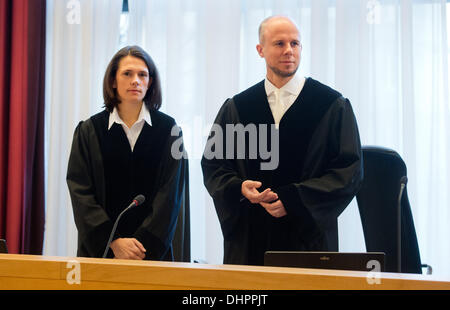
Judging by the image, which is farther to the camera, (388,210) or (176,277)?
(388,210)

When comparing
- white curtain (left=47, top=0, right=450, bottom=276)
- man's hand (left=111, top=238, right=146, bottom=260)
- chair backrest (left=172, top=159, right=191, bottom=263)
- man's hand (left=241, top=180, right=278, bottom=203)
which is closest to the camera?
man's hand (left=241, top=180, right=278, bottom=203)

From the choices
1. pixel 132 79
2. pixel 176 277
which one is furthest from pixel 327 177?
pixel 176 277

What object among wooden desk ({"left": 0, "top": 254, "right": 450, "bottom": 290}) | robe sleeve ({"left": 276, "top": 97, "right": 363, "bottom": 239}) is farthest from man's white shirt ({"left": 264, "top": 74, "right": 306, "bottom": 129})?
wooden desk ({"left": 0, "top": 254, "right": 450, "bottom": 290})

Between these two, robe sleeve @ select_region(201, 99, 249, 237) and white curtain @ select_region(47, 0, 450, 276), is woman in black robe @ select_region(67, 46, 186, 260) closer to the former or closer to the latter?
robe sleeve @ select_region(201, 99, 249, 237)

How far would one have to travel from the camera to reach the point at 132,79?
2418 mm

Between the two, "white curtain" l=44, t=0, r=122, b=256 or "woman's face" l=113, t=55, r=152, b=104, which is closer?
"woman's face" l=113, t=55, r=152, b=104

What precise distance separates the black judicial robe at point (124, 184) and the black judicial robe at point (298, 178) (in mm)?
207

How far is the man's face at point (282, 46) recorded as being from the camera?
7.62ft

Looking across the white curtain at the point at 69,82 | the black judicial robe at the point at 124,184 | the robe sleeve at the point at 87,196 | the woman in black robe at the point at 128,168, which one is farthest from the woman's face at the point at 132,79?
the white curtain at the point at 69,82

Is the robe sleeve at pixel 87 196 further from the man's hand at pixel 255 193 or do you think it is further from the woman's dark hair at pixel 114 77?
the man's hand at pixel 255 193

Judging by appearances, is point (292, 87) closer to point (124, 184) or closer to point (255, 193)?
point (255, 193)

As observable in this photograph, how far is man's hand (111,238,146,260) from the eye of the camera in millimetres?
2201

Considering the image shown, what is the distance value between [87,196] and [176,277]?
1.46 metres

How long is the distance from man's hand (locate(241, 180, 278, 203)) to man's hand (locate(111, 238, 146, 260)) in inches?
19.8
